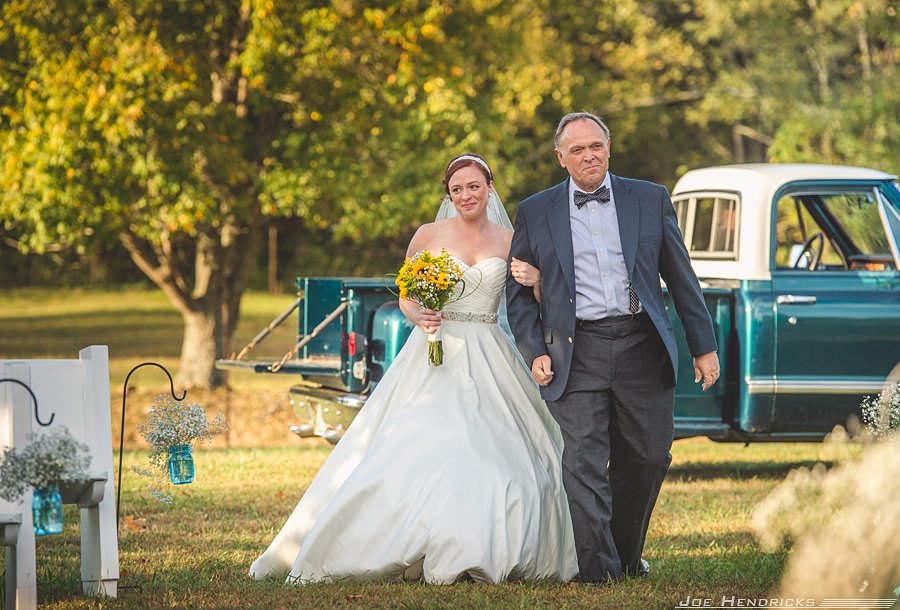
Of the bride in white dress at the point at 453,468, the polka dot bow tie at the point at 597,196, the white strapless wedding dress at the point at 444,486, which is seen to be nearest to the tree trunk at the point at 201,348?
the bride in white dress at the point at 453,468

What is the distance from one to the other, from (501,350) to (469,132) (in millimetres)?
8992

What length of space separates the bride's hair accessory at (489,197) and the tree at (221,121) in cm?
638

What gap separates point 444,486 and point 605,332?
3.11 ft

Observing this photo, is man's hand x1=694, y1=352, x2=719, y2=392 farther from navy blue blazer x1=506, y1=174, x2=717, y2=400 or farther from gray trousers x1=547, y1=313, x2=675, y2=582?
gray trousers x1=547, y1=313, x2=675, y2=582

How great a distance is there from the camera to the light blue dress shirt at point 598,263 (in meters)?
5.25

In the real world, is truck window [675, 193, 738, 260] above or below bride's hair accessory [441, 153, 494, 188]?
below

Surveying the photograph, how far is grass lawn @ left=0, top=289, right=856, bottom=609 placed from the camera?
4.93 metres

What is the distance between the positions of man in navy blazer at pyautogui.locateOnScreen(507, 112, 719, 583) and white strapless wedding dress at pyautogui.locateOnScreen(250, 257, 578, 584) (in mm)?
241

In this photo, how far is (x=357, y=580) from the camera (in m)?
5.22

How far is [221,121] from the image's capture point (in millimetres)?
13938

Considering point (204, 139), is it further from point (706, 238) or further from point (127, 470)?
point (706, 238)

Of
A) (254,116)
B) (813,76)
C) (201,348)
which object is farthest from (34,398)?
(813,76)

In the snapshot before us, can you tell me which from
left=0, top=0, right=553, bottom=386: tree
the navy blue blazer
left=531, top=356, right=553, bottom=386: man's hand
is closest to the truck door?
the navy blue blazer

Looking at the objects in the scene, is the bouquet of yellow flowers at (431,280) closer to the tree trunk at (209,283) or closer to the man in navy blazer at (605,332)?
the man in navy blazer at (605,332)
